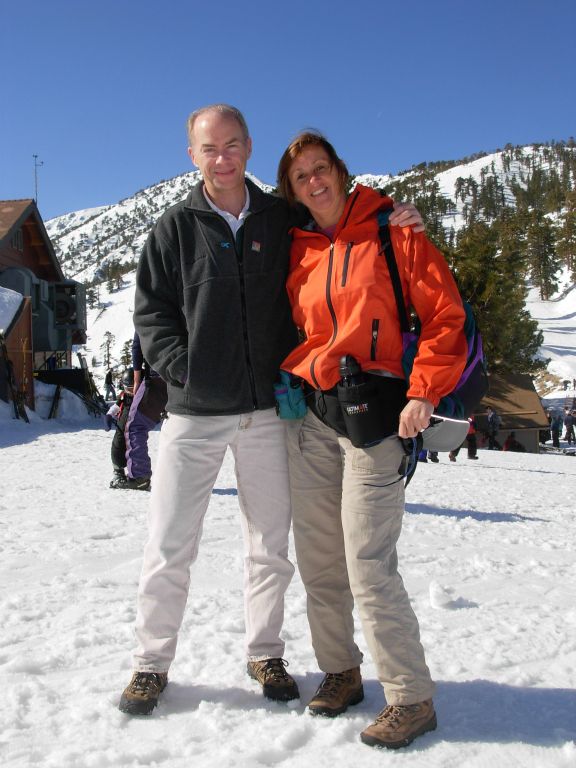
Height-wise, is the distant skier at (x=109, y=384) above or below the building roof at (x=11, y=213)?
below

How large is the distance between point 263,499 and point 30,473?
Result: 651 cm

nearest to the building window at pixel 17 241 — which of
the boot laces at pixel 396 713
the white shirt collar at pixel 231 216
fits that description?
the white shirt collar at pixel 231 216

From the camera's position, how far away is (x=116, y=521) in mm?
5352

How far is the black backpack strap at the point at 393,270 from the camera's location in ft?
7.51

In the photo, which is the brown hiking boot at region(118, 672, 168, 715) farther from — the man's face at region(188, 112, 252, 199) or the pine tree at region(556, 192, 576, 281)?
the pine tree at region(556, 192, 576, 281)

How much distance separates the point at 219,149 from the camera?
2.54m

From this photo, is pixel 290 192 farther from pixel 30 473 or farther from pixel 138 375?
pixel 30 473

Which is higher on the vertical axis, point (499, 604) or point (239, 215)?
point (239, 215)

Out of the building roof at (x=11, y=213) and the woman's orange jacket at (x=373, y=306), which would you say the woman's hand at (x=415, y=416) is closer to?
the woman's orange jacket at (x=373, y=306)

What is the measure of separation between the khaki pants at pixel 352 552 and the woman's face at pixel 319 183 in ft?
2.75

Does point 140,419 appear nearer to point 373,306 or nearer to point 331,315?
point 331,315

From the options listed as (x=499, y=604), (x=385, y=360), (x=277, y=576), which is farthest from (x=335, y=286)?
(x=499, y=604)

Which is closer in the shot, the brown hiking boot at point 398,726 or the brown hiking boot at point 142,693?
the brown hiking boot at point 398,726

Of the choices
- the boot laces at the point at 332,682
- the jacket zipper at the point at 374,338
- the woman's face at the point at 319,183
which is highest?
the woman's face at the point at 319,183
